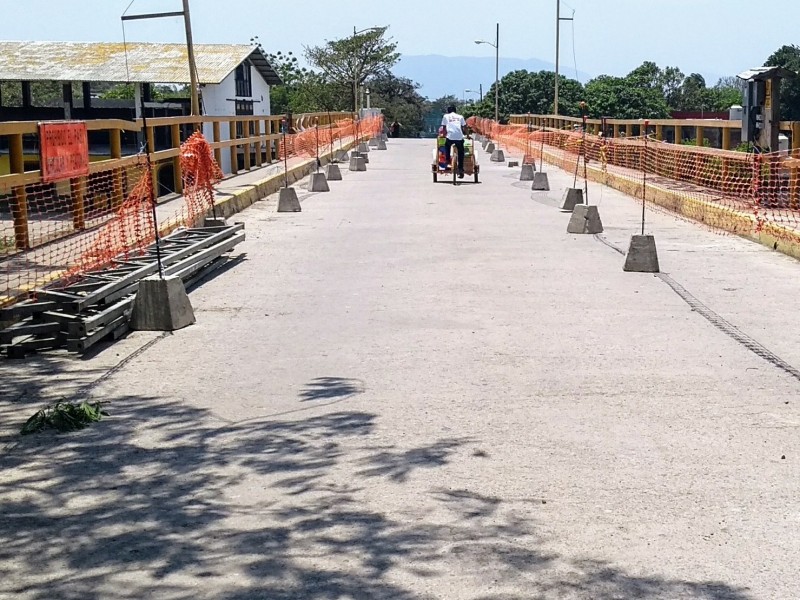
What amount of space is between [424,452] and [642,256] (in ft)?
24.4

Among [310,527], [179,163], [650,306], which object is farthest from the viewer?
[179,163]

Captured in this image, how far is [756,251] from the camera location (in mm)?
15570

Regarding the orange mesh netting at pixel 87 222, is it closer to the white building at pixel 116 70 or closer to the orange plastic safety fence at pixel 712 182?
the orange plastic safety fence at pixel 712 182

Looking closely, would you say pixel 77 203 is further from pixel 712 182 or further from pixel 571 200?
pixel 712 182

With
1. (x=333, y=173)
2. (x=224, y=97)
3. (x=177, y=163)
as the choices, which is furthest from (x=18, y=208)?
(x=224, y=97)

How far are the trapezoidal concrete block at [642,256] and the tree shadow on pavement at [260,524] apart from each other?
276 inches

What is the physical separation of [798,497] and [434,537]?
180 cm

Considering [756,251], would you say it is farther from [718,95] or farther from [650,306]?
[718,95]

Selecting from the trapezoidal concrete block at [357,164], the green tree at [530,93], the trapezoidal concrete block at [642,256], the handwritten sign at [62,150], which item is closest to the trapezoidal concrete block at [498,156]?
the trapezoidal concrete block at [357,164]

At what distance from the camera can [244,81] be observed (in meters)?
69.8

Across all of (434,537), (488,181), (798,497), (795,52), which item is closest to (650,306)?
(798,497)

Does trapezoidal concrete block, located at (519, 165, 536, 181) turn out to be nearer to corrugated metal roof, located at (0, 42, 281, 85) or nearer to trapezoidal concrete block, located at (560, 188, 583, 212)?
trapezoidal concrete block, located at (560, 188, 583, 212)

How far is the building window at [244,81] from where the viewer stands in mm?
67875

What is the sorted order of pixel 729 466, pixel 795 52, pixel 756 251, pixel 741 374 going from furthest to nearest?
pixel 795 52, pixel 756 251, pixel 741 374, pixel 729 466
